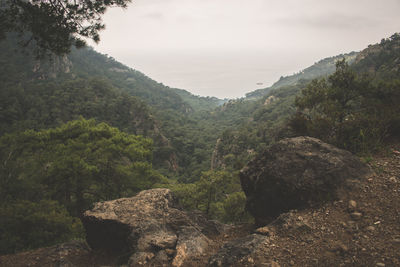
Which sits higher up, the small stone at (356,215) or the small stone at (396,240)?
the small stone at (356,215)

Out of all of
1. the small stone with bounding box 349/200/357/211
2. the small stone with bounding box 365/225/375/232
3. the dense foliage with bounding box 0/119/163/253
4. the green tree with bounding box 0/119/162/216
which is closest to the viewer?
the small stone with bounding box 365/225/375/232

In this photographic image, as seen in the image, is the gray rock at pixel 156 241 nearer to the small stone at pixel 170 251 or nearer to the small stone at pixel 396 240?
the small stone at pixel 170 251

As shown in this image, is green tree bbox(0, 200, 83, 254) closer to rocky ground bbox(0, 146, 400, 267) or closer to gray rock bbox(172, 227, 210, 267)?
rocky ground bbox(0, 146, 400, 267)

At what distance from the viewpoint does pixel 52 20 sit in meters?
5.94

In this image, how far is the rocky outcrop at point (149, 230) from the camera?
480cm

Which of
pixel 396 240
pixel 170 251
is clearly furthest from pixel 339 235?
pixel 170 251

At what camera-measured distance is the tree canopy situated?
18.5 ft

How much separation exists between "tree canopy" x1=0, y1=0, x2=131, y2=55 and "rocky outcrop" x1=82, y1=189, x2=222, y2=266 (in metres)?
5.24

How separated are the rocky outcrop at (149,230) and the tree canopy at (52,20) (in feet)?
17.2

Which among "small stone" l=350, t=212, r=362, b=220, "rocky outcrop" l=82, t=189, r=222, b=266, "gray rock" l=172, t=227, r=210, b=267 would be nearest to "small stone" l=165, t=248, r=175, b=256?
"rocky outcrop" l=82, t=189, r=222, b=266

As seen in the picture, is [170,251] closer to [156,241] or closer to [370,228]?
[156,241]

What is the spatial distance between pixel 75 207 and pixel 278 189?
12765 millimetres

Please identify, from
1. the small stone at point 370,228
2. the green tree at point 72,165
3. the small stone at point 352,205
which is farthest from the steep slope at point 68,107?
the small stone at point 370,228

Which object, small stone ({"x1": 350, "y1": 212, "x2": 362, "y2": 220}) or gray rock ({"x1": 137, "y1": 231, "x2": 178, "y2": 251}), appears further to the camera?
gray rock ({"x1": 137, "y1": 231, "x2": 178, "y2": 251})
